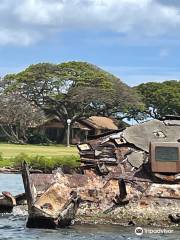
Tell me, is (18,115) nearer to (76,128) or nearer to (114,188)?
(76,128)

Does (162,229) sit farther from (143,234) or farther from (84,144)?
(84,144)

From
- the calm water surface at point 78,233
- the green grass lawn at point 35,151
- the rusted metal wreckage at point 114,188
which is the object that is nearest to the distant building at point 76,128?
the green grass lawn at point 35,151

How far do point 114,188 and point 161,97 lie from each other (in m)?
88.1

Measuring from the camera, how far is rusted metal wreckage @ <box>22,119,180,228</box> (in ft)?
60.8

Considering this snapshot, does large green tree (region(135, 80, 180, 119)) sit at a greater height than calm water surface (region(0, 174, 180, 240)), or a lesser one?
greater

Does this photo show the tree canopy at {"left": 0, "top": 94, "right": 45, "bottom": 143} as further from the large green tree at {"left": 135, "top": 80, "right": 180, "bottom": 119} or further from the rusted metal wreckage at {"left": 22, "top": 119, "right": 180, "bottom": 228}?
the rusted metal wreckage at {"left": 22, "top": 119, "right": 180, "bottom": 228}

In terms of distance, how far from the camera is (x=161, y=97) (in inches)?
4218

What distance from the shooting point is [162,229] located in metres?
18.7

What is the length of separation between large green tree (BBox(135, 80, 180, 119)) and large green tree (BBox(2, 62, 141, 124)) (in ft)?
35.5

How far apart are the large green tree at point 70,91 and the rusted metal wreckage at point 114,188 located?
226 feet

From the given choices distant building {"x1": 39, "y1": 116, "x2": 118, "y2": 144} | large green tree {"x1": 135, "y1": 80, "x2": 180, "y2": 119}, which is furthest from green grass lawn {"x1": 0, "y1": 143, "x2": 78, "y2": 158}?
large green tree {"x1": 135, "y1": 80, "x2": 180, "y2": 119}

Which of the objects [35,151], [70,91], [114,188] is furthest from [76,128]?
[114,188]

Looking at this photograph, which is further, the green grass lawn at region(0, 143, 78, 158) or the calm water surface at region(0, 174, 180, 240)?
the green grass lawn at region(0, 143, 78, 158)

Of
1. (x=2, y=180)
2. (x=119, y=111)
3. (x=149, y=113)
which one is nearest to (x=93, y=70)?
(x=119, y=111)
